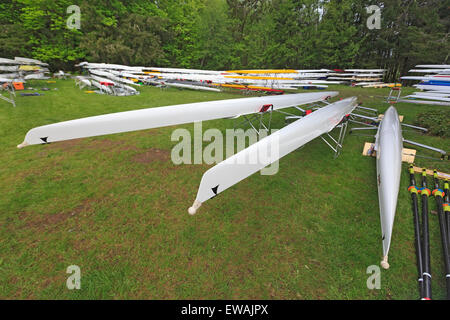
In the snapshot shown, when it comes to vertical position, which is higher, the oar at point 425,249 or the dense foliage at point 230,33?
the dense foliage at point 230,33


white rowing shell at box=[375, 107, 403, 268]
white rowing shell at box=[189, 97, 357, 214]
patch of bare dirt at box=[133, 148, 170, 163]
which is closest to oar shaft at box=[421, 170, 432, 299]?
white rowing shell at box=[375, 107, 403, 268]

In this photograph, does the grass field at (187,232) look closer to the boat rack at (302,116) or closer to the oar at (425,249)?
the oar at (425,249)

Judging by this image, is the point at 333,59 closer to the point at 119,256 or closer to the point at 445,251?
the point at 445,251

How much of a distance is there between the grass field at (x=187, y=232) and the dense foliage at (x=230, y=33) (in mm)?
22022

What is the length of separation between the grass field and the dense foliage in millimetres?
22022

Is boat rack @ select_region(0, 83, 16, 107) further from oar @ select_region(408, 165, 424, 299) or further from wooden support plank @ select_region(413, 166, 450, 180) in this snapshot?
wooden support plank @ select_region(413, 166, 450, 180)

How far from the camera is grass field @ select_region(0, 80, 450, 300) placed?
222 cm

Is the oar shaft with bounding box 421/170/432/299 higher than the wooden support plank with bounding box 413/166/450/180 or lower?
lower

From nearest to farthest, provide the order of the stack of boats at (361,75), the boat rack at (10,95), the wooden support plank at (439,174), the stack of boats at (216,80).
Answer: the wooden support plank at (439,174)
the boat rack at (10,95)
the stack of boats at (216,80)
the stack of boats at (361,75)

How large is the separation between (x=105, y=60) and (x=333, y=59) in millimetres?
29555

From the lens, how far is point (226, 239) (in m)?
2.80

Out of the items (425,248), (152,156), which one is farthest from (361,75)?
(152,156)

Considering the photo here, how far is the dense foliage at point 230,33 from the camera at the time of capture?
806 inches

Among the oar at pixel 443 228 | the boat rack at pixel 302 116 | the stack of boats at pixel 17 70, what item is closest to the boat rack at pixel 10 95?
the stack of boats at pixel 17 70
